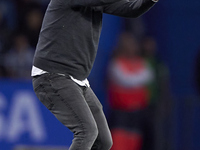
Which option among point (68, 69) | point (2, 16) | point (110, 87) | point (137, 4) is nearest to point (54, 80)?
point (68, 69)

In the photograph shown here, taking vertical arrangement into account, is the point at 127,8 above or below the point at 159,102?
above

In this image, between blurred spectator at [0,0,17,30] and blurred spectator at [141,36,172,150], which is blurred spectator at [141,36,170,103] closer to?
blurred spectator at [141,36,172,150]

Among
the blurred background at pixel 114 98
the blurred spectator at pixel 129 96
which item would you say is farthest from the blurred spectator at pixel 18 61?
the blurred spectator at pixel 129 96

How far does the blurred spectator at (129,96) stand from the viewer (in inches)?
307

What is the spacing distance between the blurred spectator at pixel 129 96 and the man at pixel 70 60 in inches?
127

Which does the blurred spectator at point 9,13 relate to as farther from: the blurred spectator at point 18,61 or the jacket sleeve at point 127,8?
the jacket sleeve at point 127,8

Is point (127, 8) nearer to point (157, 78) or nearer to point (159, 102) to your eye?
point (157, 78)

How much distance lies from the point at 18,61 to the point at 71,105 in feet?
11.0

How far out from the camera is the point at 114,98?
790cm

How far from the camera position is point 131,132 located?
8094mm

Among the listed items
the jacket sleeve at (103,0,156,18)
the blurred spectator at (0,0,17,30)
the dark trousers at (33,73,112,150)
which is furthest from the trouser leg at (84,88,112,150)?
the blurred spectator at (0,0,17,30)

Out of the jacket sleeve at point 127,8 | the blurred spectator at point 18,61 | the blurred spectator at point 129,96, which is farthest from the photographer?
the blurred spectator at point 129,96

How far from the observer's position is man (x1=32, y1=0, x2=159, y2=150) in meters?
4.36

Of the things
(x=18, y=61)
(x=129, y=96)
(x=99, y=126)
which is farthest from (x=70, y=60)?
(x=129, y=96)
